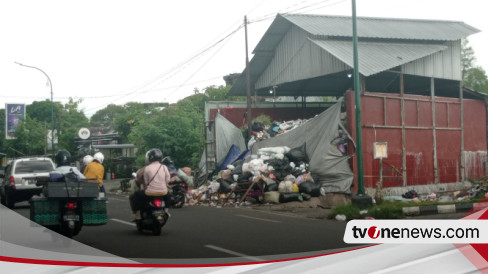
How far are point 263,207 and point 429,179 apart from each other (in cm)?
772

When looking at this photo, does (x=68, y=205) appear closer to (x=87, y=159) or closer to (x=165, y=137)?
(x=87, y=159)

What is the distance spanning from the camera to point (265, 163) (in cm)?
1505

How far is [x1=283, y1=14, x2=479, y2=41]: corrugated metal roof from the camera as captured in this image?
17281 mm

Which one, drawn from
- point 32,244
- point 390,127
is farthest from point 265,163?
point 32,244

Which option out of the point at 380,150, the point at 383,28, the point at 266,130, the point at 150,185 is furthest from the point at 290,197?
the point at 383,28

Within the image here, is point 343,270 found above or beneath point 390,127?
beneath

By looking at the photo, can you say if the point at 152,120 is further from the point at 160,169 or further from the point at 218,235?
the point at 218,235

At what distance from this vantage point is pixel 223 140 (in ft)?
61.3

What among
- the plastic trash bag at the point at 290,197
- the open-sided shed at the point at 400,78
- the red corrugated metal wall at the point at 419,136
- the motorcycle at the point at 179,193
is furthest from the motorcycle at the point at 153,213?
the red corrugated metal wall at the point at 419,136

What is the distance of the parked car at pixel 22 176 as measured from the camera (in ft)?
38.3

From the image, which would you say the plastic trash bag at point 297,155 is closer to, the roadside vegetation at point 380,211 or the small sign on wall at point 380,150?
the small sign on wall at point 380,150

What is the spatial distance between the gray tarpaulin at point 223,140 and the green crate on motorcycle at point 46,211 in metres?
13.0

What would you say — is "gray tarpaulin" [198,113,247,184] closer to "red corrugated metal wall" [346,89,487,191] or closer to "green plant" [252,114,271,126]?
"green plant" [252,114,271,126]

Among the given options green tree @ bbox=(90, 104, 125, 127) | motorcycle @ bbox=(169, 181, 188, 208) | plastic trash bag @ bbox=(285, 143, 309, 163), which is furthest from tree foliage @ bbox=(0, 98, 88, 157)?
plastic trash bag @ bbox=(285, 143, 309, 163)
